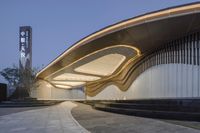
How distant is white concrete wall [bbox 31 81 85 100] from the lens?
56625mm

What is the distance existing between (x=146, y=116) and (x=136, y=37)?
11849 mm

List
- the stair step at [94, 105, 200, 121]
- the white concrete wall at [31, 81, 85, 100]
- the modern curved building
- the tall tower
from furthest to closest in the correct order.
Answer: the white concrete wall at [31, 81, 85, 100] → the tall tower → the modern curved building → the stair step at [94, 105, 200, 121]

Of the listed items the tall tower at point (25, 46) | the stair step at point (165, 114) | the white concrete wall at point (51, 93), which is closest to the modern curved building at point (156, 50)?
the stair step at point (165, 114)

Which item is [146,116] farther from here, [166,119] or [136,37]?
[136,37]

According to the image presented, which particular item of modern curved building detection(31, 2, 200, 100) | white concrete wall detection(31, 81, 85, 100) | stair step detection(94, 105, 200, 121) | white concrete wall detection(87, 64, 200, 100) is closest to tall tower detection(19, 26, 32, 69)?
white concrete wall detection(31, 81, 85, 100)

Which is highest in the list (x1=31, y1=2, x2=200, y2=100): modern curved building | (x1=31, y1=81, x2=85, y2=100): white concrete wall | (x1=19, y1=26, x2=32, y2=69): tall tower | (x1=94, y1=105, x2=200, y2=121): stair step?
(x1=19, y1=26, x2=32, y2=69): tall tower

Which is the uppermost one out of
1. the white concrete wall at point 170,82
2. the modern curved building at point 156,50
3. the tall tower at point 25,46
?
the tall tower at point 25,46

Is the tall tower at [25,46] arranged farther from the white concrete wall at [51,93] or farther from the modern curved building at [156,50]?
the modern curved building at [156,50]

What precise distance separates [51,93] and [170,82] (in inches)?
1949

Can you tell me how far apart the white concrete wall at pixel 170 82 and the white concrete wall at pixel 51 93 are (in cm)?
2335

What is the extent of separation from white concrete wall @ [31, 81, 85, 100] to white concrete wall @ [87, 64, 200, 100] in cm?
2335

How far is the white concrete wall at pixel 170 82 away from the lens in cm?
2338

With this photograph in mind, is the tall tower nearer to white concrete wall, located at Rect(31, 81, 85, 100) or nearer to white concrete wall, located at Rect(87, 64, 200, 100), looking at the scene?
white concrete wall, located at Rect(31, 81, 85, 100)

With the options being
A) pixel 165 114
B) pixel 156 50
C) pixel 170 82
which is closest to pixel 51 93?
pixel 156 50
